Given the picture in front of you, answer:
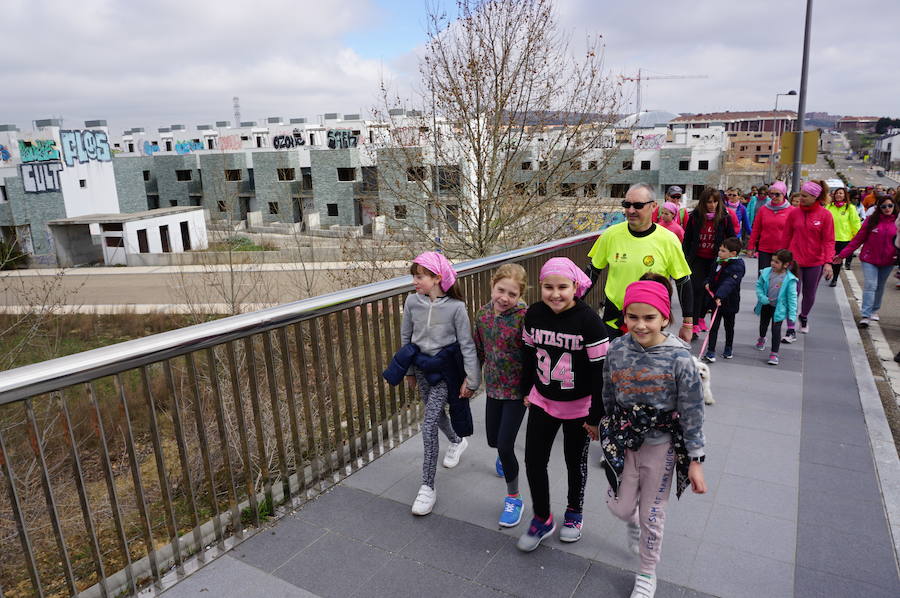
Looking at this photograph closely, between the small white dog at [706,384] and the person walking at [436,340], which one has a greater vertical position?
the person walking at [436,340]

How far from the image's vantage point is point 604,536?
325 cm

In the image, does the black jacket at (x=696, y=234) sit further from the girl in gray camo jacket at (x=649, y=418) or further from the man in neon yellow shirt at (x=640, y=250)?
the girl in gray camo jacket at (x=649, y=418)

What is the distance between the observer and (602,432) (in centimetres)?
287

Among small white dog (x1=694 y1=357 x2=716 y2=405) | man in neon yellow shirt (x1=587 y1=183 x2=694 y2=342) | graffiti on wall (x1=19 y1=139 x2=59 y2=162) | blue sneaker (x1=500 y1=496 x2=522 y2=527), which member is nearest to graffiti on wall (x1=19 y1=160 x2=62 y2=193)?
Result: graffiti on wall (x1=19 y1=139 x2=59 y2=162)

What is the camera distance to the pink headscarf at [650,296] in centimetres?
258

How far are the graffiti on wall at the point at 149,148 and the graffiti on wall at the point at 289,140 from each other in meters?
16.0

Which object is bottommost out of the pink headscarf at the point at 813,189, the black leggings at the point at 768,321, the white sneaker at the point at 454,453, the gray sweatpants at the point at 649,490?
the white sneaker at the point at 454,453

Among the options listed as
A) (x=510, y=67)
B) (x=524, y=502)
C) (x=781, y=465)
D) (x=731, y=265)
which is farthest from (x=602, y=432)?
(x=510, y=67)

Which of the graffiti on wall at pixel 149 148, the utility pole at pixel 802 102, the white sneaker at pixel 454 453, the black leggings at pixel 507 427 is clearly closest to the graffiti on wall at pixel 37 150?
the graffiti on wall at pixel 149 148

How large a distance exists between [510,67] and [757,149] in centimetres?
13997

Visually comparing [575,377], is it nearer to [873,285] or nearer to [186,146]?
[873,285]

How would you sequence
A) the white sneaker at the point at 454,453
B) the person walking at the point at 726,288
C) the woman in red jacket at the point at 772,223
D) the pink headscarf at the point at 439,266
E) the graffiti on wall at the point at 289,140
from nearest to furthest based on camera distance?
the pink headscarf at the point at 439,266
the white sneaker at the point at 454,453
the person walking at the point at 726,288
the woman in red jacket at the point at 772,223
the graffiti on wall at the point at 289,140

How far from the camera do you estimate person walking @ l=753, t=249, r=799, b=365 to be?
250 inches

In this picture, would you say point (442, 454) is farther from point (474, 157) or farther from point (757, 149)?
point (757, 149)
